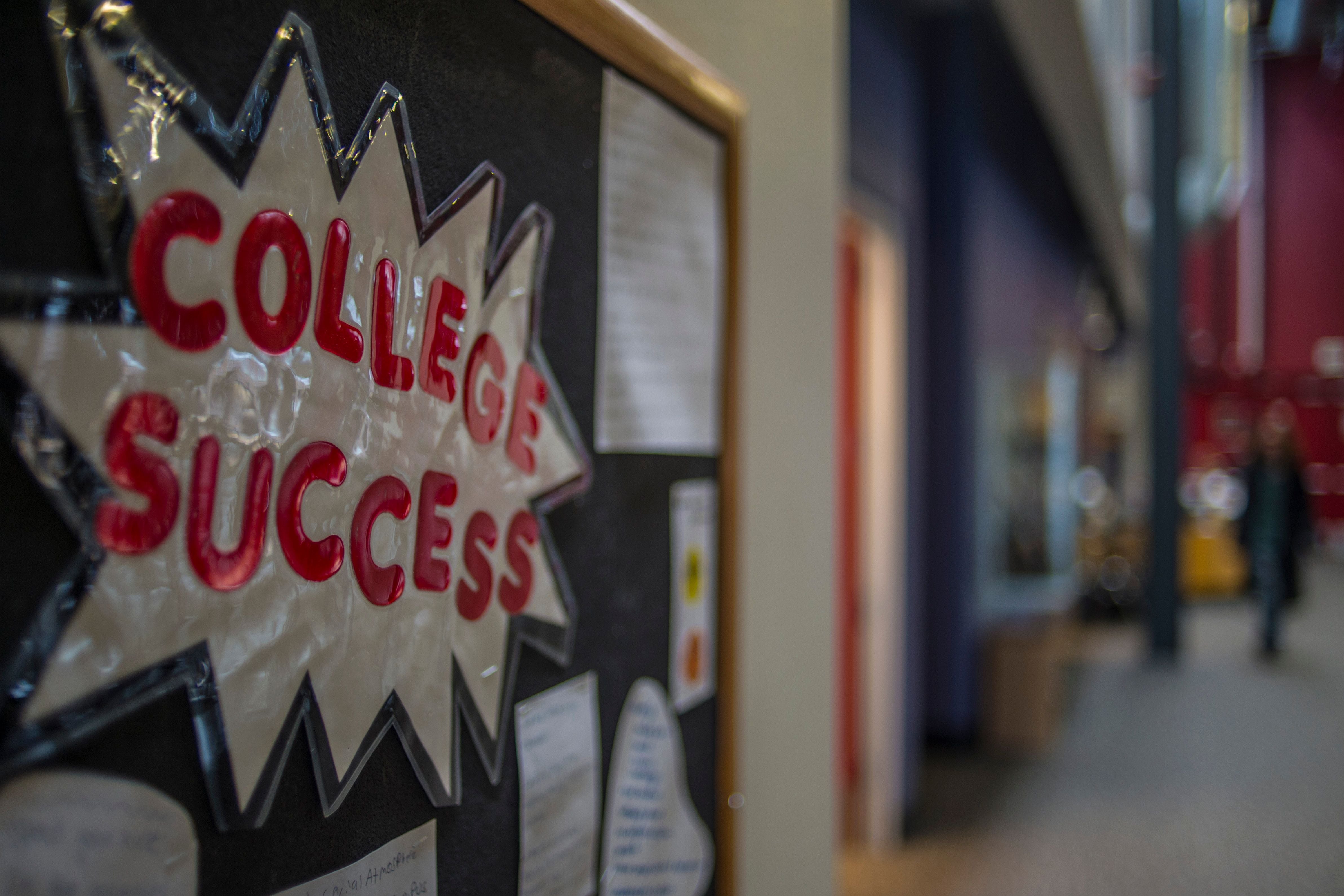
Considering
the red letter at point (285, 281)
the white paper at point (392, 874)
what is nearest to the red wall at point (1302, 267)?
the white paper at point (392, 874)

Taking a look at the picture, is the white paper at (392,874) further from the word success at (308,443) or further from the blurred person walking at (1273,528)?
the blurred person walking at (1273,528)

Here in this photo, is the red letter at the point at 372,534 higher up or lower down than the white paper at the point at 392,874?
higher up

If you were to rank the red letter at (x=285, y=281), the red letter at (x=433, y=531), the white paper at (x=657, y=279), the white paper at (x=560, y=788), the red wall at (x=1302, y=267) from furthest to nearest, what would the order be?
the red wall at (x=1302, y=267)
the white paper at (x=657, y=279)
the white paper at (x=560, y=788)
the red letter at (x=433, y=531)
the red letter at (x=285, y=281)

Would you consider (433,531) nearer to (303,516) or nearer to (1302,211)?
(303,516)

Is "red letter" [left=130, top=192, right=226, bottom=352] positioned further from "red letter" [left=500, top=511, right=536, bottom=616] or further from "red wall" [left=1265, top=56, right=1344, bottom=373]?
"red wall" [left=1265, top=56, right=1344, bottom=373]

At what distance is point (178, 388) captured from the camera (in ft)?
1.63

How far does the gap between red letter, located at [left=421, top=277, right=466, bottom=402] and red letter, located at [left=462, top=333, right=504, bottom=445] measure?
0.02 metres

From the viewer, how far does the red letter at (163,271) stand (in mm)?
476

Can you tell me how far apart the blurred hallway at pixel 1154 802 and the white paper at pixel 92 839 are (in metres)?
2.83

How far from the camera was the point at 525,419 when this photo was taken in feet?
2.54

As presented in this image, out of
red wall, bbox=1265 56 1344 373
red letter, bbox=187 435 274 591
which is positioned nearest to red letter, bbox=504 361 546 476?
red letter, bbox=187 435 274 591

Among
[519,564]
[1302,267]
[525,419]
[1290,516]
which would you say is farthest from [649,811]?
[1302,267]

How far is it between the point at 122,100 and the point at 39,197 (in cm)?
7

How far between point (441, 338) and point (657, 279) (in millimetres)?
339
